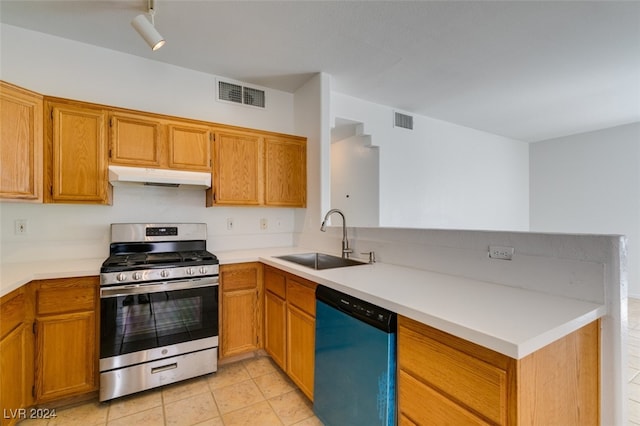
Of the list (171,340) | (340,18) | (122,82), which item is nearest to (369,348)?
(171,340)

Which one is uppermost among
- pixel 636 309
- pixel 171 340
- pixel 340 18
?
pixel 340 18

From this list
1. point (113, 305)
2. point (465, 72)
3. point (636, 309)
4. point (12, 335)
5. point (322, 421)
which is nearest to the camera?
point (12, 335)

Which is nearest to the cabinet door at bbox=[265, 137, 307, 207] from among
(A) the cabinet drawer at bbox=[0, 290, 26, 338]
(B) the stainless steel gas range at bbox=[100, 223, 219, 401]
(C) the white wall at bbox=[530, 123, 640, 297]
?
(B) the stainless steel gas range at bbox=[100, 223, 219, 401]

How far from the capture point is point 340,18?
206 cm

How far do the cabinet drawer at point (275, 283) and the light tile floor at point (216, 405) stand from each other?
2.19 ft

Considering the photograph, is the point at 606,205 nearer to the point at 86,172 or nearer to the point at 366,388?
the point at 366,388

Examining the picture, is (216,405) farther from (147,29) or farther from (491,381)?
(147,29)

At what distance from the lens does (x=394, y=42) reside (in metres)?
2.38

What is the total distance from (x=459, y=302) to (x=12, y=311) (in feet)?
7.67

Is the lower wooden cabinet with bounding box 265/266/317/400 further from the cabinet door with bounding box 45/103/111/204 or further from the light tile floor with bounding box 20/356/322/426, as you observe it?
the cabinet door with bounding box 45/103/111/204

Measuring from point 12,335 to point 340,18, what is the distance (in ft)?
9.27

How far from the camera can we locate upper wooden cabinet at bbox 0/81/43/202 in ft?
5.88

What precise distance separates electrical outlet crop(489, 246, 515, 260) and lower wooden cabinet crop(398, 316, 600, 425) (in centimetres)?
41

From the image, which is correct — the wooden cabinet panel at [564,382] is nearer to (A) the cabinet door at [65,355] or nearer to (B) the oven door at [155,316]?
(B) the oven door at [155,316]
